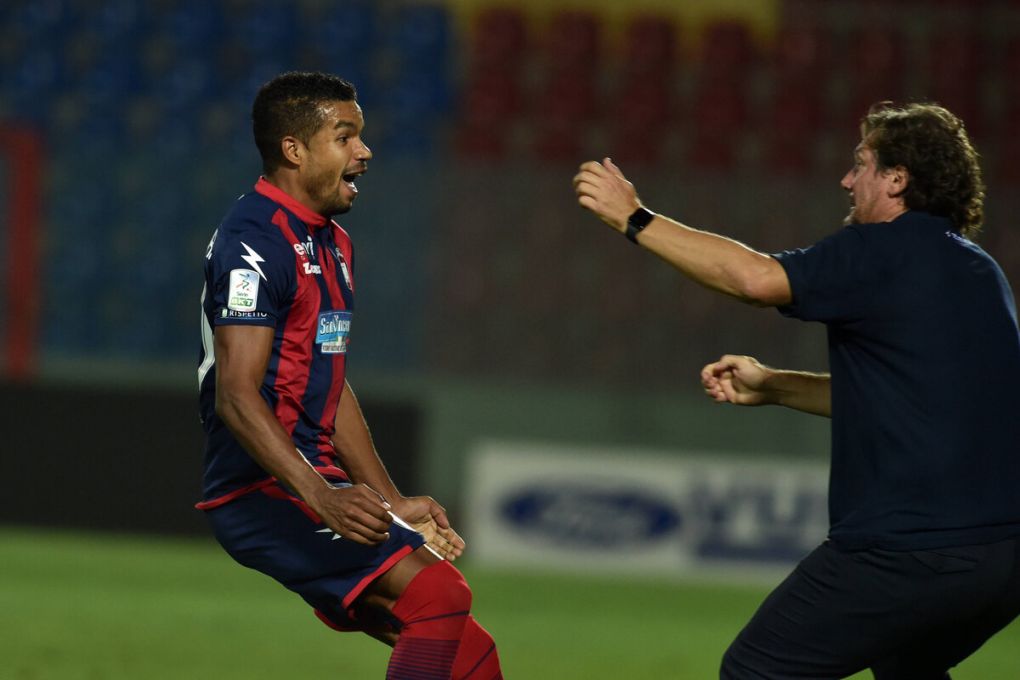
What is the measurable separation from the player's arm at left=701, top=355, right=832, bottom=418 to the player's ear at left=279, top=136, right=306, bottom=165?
1300 millimetres

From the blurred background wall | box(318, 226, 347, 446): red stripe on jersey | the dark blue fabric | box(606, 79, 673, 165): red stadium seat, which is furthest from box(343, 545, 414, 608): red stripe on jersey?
box(606, 79, 673, 165): red stadium seat

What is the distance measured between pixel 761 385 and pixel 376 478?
3.89ft

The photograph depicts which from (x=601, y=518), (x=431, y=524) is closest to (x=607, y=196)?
(x=431, y=524)

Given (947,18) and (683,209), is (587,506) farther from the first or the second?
(947,18)

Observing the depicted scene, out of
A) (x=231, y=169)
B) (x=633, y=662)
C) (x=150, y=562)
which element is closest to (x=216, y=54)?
(x=231, y=169)

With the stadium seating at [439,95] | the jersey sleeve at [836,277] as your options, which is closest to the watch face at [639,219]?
the jersey sleeve at [836,277]

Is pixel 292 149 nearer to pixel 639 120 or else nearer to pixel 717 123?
pixel 639 120

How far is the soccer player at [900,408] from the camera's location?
3.71 meters

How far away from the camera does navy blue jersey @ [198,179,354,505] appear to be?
403 centimetres

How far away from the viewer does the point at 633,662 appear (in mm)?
7430

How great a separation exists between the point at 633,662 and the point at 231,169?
5.28 meters

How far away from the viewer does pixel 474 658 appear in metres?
4.29

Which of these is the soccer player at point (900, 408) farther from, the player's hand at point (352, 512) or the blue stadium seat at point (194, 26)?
the blue stadium seat at point (194, 26)

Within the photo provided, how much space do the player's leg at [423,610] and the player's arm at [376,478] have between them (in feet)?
0.99
